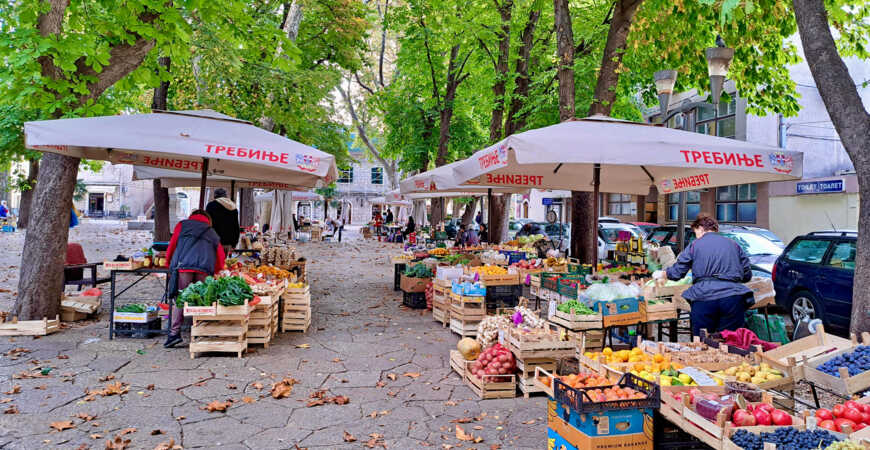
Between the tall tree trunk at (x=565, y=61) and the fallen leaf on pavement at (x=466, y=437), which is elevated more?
the tall tree trunk at (x=565, y=61)

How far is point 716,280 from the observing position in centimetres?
571

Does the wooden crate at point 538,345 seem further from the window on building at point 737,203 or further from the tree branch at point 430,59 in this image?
the window on building at point 737,203

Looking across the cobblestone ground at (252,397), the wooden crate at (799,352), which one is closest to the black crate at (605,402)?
A: the cobblestone ground at (252,397)

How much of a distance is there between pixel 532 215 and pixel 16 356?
4554cm

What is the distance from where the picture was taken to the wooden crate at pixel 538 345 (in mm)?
5469

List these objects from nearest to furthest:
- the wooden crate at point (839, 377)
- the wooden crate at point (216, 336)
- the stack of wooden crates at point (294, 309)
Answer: the wooden crate at point (839, 377) → the wooden crate at point (216, 336) → the stack of wooden crates at point (294, 309)

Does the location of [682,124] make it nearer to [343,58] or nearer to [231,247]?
[343,58]

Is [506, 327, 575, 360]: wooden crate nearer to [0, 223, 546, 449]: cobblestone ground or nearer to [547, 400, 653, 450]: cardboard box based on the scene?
[0, 223, 546, 449]: cobblestone ground

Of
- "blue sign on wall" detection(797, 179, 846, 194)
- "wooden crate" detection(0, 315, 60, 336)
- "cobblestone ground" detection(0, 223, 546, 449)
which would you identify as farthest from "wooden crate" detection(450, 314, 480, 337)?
"blue sign on wall" detection(797, 179, 846, 194)

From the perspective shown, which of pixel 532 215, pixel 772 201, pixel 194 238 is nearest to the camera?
pixel 194 238

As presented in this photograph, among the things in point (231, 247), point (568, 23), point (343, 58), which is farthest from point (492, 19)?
point (231, 247)

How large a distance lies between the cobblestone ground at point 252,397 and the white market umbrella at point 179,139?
7.92 ft

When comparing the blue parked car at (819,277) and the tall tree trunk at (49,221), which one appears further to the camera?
the blue parked car at (819,277)

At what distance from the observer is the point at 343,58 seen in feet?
69.5
